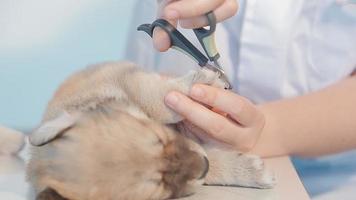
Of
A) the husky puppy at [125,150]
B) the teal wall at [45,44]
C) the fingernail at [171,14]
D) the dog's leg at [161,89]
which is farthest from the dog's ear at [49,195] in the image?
the teal wall at [45,44]

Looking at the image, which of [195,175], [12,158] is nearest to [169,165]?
[195,175]

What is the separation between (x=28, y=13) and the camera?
1543mm

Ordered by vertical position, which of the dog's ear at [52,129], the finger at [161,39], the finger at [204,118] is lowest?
the dog's ear at [52,129]

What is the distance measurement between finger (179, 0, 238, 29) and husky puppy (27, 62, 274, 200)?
0.24 ft

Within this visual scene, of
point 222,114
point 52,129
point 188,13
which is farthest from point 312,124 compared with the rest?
point 52,129

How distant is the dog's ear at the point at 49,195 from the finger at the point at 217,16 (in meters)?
0.31

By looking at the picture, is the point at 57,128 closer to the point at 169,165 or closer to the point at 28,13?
the point at 169,165

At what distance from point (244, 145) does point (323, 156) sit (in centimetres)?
19

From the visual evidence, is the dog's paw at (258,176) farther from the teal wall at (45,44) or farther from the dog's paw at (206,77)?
the teal wall at (45,44)

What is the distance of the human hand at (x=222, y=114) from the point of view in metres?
0.85

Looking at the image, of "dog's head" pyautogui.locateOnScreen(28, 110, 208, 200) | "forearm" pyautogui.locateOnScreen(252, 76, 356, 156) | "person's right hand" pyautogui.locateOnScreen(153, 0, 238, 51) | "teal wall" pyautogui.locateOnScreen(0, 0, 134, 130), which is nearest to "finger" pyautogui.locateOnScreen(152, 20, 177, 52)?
"person's right hand" pyautogui.locateOnScreen(153, 0, 238, 51)

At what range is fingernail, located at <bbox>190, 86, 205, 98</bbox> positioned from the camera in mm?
847

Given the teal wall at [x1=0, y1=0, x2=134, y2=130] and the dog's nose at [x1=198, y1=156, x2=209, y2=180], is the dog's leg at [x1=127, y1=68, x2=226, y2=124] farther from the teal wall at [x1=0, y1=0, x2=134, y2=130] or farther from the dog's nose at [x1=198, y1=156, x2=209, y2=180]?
the teal wall at [x1=0, y1=0, x2=134, y2=130]

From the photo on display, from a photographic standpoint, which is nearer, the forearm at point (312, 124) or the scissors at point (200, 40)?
the scissors at point (200, 40)
